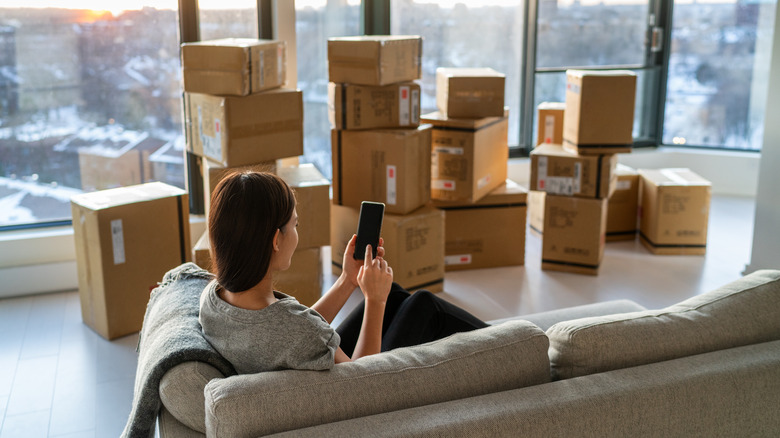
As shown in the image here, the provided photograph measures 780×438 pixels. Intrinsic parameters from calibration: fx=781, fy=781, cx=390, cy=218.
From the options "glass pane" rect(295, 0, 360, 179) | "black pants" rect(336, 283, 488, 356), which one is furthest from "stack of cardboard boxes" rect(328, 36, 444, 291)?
"black pants" rect(336, 283, 488, 356)

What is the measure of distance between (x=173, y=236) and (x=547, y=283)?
1816mm

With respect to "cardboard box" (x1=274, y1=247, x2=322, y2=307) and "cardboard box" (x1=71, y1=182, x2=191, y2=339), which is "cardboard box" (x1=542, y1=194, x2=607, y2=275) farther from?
"cardboard box" (x1=71, y1=182, x2=191, y2=339)

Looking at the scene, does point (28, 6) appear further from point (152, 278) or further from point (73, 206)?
point (152, 278)

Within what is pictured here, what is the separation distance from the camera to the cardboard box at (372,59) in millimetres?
3461

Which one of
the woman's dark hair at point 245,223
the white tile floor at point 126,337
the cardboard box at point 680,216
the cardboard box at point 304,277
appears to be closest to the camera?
the woman's dark hair at point 245,223

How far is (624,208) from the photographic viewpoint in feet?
14.9

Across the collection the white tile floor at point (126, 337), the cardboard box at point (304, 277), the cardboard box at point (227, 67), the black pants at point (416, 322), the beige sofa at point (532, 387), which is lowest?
the white tile floor at point (126, 337)

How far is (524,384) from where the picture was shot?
1491 mm

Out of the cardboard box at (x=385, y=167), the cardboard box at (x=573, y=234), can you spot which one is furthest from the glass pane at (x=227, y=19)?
the cardboard box at (x=573, y=234)

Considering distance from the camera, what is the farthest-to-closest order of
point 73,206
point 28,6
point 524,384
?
point 28,6
point 73,206
point 524,384

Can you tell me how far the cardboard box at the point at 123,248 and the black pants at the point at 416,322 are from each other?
1436 mm

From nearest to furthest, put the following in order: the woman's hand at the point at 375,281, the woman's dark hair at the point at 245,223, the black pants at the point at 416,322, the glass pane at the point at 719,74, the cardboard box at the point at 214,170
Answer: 1. the woman's dark hair at the point at 245,223
2. the woman's hand at the point at 375,281
3. the black pants at the point at 416,322
4. the cardboard box at the point at 214,170
5. the glass pane at the point at 719,74

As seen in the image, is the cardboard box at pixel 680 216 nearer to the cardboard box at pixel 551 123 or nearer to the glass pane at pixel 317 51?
the cardboard box at pixel 551 123

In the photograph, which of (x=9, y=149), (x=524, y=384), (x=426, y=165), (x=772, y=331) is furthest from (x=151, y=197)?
(x=772, y=331)
